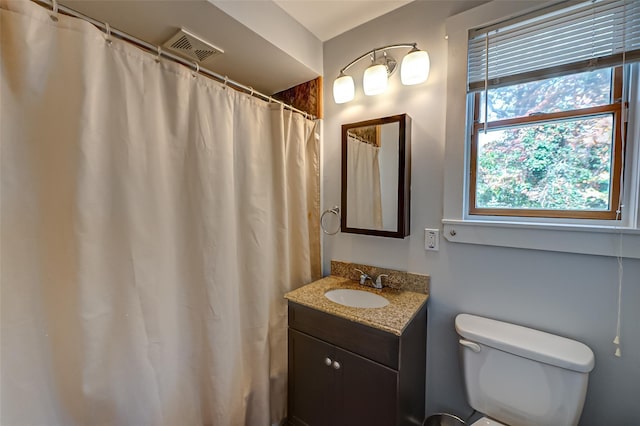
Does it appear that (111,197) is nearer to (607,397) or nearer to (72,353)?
(72,353)

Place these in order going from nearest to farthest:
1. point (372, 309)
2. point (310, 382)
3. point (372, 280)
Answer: point (372, 309) → point (310, 382) → point (372, 280)

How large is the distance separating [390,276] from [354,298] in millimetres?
260

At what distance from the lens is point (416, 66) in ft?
4.20

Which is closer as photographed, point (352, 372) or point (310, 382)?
point (352, 372)

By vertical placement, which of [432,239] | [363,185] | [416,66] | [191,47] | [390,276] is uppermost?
[191,47]

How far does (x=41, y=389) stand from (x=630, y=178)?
87.1 inches

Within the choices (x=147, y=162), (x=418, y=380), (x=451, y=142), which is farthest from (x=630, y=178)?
(x=147, y=162)


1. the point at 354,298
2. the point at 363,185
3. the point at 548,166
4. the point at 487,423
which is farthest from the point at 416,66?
the point at 487,423

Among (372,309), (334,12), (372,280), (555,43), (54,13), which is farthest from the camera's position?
(372,280)

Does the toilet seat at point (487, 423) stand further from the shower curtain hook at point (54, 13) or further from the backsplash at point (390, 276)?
the shower curtain hook at point (54, 13)

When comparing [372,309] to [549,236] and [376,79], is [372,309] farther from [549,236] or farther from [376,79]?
[376,79]

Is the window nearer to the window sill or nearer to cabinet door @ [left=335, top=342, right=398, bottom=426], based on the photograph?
the window sill

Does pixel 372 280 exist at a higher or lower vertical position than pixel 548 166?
lower

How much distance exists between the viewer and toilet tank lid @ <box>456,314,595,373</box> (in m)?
0.91
